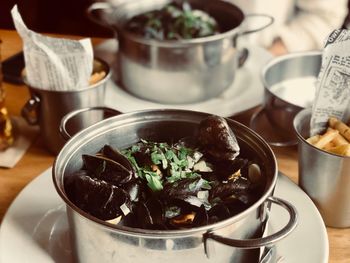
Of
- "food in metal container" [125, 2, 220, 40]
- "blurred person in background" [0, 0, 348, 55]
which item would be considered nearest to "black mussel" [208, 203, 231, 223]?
"food in metal container" [125, 2, 220, 40]

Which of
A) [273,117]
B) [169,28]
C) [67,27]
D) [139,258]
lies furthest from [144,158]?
[67,27]

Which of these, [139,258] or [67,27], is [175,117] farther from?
[67,27]

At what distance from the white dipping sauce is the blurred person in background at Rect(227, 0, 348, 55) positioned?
59 cm

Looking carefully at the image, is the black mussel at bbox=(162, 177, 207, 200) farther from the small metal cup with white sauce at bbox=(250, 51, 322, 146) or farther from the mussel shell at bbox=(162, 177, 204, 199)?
the small metal cup with white sauce at bbox=(250, 51, 322, 146)

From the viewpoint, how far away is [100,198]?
73 centimetres

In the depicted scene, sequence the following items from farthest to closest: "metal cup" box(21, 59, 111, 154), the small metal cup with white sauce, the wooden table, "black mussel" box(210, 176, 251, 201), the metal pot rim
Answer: the small metal cup with white sauce
"metal cup" box(21, 59, 111, 154)
the wooden table
"black mussel" box(210, 176, 251, 201)
the metal pot rim

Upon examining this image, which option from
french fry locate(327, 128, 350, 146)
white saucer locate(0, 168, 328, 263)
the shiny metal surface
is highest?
french fry locate(327, 128, 350, 146)

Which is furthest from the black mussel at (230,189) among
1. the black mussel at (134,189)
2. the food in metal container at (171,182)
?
the black mussel at (134,189)

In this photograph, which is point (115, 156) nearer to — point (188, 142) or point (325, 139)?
point (188, 142)

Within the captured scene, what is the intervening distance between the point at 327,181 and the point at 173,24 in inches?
24.1

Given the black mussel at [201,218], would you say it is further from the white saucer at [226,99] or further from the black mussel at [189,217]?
the white saucer at [226,99]

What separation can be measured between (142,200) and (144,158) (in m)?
0.09

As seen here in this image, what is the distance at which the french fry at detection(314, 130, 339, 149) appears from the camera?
902mm

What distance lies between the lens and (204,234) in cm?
66
